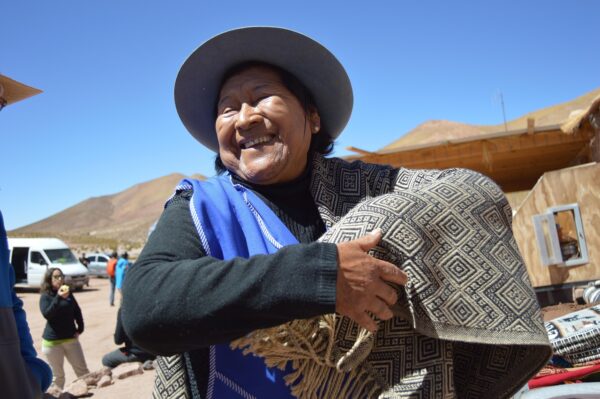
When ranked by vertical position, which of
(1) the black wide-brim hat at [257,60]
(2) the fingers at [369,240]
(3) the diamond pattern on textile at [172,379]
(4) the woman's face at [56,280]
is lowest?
(4) the woman's face at [56,280]

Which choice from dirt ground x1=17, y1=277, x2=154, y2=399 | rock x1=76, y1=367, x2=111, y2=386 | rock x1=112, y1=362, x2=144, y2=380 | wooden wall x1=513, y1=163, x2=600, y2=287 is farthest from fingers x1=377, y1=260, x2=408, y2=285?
rock x1=112, y1=362, x2=144, y2=380

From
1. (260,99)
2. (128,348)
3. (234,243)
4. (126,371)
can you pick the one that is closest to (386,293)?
(234,243)

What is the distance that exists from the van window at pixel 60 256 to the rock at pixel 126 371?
15.7m

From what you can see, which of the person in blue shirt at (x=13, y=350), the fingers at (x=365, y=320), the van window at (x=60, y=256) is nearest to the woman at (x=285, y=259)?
→ the fingers at (x=365, y=320)

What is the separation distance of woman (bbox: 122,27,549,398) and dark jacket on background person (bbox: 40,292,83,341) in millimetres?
6343

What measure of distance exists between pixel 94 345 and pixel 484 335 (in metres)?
11.7

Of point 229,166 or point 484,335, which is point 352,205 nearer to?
point 229,166

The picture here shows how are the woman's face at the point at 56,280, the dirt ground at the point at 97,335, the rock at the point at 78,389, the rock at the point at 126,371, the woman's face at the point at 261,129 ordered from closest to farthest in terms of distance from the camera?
the woman's face at the point at 261,129 < the rock at the point at 78,389 < the dirt ground at the point at 97,335 < the woman's face at the point at 56,280 < the rock at the point at 126,371

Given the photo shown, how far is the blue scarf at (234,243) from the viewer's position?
1271 millimetres

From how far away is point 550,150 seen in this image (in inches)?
327

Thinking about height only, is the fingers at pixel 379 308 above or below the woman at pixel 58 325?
above

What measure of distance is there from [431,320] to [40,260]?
23839 mm

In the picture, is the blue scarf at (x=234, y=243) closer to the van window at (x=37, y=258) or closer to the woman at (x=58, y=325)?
the woman at (x=58, y=325)

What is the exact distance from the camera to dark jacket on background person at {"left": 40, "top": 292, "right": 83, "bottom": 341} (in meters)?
7.16
